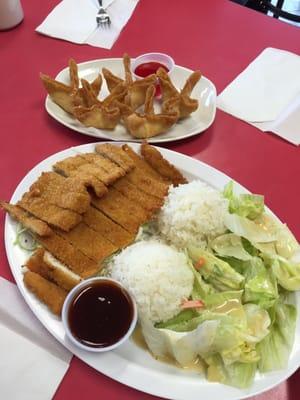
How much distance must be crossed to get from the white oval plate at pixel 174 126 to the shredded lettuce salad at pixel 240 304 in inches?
15.9

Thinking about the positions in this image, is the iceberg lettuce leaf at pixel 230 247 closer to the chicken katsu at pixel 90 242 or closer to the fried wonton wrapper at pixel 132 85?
the chicken katsu at pixel 90 242

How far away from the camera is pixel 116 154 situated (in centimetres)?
162

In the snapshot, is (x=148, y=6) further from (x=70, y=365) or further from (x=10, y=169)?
(x=70, y=365)

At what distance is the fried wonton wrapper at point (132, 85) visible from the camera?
72.7 inches

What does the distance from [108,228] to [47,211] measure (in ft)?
0.68

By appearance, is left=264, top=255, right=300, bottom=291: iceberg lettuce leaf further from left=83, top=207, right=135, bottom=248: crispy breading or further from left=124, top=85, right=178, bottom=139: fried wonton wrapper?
left=124, top=85, right=178, bottom=139: fried wonton wrapper

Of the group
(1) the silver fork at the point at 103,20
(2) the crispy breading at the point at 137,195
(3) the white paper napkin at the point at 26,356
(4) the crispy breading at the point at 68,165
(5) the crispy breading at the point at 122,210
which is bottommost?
(3) the white paper napkin at the point at 26,356

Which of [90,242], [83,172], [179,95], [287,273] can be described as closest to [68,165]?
[83,172]

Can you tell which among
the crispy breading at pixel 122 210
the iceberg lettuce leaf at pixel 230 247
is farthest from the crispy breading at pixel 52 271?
the iceberg lettuce leaf at pixel 230 247

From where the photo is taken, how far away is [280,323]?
1280 millimetres

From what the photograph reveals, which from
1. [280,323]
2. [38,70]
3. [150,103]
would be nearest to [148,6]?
[38,70]

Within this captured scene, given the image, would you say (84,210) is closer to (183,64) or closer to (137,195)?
(137,195)

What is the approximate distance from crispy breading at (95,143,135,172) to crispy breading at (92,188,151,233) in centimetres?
10

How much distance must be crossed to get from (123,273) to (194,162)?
1.80ft
